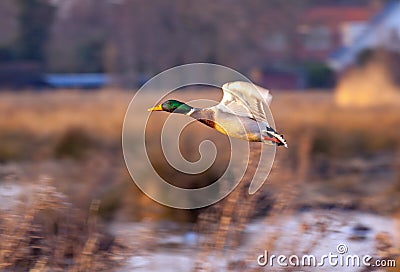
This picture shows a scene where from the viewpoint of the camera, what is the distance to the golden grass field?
15.6ft

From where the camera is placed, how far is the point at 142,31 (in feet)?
70.0

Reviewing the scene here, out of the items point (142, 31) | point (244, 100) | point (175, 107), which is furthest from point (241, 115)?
point (142, 31)

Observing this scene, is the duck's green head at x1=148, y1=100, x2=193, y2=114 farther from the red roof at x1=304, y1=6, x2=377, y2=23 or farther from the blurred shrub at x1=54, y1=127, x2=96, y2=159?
the red roof at x1=304, y1=6, x2=377, y2=23

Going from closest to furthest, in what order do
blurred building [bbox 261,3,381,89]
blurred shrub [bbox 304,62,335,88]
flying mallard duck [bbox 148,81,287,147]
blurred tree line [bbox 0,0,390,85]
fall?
flying mallard duck [bbox 148,81,287,147], blurred tree line [bbox 0,0,390,85], blurred shrub [bbox 304,62,335,88], blurred building [bbox 261,3,381,89]

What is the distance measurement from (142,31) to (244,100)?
1767 cm

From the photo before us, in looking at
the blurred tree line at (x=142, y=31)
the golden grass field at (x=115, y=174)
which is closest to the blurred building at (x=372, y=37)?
the blurred tree line at (x=142, y=31)

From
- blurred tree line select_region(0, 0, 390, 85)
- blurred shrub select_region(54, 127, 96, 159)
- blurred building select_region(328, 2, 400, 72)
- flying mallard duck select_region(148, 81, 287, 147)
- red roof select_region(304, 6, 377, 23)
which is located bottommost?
flying mallard duck select_region(148, 81, 287, 147)

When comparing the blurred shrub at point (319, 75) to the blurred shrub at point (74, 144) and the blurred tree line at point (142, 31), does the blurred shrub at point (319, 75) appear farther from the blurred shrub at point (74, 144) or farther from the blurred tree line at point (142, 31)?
the blurred shrub at point (74, 144)

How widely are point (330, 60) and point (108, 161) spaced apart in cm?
1598

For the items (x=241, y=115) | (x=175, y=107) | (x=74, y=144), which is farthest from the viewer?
(x=74, y=144)

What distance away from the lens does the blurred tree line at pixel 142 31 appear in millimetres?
20641

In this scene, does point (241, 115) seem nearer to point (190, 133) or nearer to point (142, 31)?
point (190, 133)

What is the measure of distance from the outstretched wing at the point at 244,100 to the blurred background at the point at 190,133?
615mm

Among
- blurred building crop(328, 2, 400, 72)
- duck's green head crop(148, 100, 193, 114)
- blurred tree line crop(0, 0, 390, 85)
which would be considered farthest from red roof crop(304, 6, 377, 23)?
duck's green head crop(148, 100, 193, 114)
